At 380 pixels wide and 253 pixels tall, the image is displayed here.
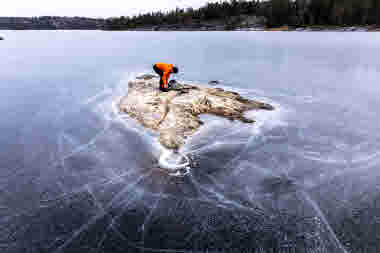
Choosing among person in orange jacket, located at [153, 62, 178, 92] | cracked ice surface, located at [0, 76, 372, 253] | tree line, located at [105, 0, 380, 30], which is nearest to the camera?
cracked ice surface, located at [0, 76, 372, 253]

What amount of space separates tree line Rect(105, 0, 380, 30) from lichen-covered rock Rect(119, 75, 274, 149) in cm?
9800

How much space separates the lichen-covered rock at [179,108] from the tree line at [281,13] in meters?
98.0

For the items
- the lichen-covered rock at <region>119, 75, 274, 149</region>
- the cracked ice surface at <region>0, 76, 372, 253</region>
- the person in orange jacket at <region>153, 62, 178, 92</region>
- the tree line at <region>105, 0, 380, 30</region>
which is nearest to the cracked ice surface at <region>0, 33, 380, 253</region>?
the cracked ice surface at <region>0, 76, 372, 253</region>

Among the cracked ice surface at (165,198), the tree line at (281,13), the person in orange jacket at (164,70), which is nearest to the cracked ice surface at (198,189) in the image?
the cracked ice surface at (165,198)

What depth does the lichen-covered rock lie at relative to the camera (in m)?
10.6

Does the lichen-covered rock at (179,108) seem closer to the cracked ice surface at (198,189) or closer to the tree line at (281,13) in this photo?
the cracked ice surface at (198,189)

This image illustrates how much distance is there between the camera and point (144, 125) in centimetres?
1148

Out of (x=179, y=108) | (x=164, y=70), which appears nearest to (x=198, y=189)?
(x=179, y=108)

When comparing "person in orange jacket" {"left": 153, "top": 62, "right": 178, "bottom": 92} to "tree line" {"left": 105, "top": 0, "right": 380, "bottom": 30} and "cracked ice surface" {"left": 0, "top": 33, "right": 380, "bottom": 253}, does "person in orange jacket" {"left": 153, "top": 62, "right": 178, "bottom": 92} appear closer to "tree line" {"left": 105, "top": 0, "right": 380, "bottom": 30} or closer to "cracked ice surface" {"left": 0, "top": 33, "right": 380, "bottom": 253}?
"cracked ice surface" {"left": 0, "top": 33, "right": 380, "bottom": 253}

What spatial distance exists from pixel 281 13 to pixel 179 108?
365 feet

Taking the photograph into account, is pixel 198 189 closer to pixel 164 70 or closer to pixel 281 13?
pixel 164 70

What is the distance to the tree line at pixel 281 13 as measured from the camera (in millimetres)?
87312

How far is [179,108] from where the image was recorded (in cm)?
1222

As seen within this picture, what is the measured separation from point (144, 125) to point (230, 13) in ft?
413
